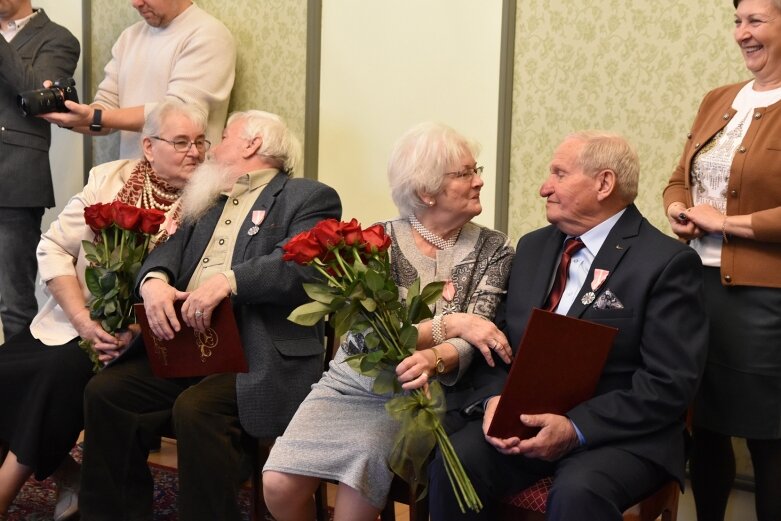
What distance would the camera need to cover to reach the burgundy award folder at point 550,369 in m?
2.22

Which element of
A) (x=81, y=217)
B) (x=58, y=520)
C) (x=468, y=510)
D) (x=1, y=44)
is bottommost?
(x=58, y=520)

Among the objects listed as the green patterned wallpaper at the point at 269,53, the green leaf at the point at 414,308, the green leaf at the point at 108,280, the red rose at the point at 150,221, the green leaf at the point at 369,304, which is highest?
the green patterned wallpaper at the point at 269,53

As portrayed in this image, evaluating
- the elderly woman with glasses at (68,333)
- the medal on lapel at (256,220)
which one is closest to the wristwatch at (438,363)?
the medal on lapel at (256,220)

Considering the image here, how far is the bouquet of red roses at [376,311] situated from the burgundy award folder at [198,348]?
1.68 ft

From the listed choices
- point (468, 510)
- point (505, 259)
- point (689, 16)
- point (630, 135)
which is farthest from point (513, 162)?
point (468, 510)

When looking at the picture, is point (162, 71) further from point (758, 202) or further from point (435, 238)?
point (758, 202)

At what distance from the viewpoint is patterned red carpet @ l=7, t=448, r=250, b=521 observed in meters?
3.33

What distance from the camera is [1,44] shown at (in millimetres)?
4137

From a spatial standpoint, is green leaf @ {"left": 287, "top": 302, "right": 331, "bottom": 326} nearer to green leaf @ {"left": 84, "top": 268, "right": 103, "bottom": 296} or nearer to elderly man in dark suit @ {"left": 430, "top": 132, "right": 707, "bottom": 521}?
elderly man in dark suit @ {"left": 430, "top": 132, "right": 707, "bottom": 521}

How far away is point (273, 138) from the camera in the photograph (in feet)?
10.5

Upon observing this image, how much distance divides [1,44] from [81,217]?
47.1 inches

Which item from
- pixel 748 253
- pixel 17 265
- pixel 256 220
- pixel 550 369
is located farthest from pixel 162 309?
pixel 17 265

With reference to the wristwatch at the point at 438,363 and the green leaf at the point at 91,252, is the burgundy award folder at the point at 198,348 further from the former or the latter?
the wristwatch at the point at 438,363

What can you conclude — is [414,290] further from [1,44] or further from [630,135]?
[1,44]
